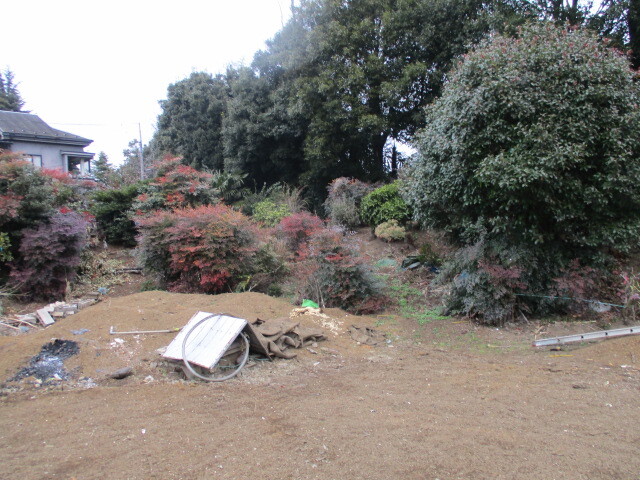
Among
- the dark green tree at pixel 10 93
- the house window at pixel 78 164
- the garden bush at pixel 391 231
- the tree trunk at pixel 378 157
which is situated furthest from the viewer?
the dark green tree at pixel 10 93

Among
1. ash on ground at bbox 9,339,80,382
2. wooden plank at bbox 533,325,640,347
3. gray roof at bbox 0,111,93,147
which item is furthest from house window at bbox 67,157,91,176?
wooden plank at bbox 533,325,640,347

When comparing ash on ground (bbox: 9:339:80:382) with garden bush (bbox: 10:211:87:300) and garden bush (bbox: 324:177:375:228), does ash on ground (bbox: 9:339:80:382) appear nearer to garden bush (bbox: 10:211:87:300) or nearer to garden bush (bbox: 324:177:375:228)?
garden bush (bbox: 10:211:87:300)

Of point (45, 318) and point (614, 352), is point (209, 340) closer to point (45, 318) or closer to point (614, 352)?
point (45, 318)

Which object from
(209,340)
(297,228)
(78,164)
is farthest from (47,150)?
(209,340)

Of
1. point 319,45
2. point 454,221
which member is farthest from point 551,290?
point 319,45

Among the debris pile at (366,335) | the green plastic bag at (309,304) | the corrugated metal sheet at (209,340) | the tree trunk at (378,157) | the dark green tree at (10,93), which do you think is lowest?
the debris pile at (366,335)

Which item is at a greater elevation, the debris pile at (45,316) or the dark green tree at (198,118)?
the dark green tree at (198,118)

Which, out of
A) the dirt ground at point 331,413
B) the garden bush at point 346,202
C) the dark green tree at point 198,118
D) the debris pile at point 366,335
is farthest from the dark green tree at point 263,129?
the dirt ground at point 331,413

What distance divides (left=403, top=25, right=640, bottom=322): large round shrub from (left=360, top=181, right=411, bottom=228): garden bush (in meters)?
5.79

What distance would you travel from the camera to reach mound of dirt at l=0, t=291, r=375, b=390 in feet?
16.3

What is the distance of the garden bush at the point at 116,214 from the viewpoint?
13.8m

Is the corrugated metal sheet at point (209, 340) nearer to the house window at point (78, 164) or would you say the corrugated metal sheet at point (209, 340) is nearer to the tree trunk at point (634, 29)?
the tree trunk at point (634, 29)

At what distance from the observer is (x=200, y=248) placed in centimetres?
866

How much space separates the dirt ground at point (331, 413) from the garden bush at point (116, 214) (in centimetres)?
836
